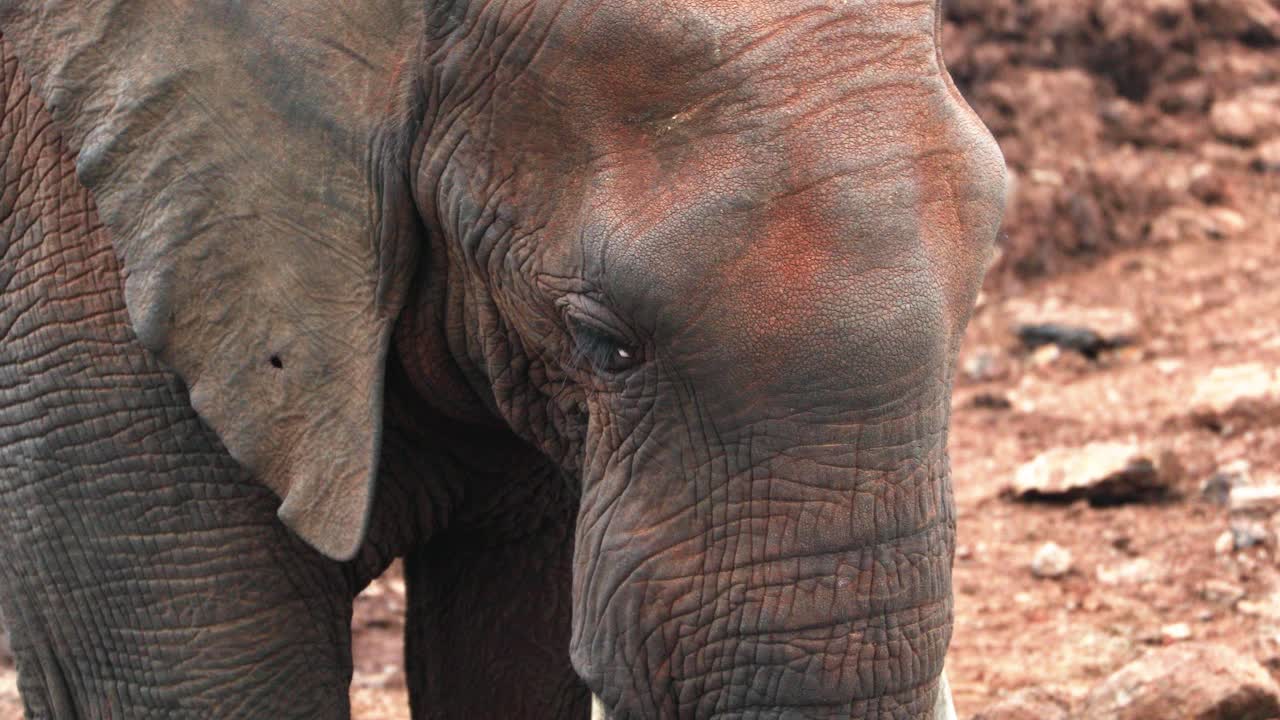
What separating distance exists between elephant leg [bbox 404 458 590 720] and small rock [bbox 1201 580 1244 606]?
1861mm

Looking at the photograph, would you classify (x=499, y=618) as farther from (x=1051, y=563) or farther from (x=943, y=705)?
(x=1051, y=563)

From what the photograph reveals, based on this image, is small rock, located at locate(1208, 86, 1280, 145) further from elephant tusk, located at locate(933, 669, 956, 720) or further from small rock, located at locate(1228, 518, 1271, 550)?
elephant tusk, located at locate(933, 669, 956, 720)

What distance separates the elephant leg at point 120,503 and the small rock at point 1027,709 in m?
1.59

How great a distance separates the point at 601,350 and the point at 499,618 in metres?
1.09

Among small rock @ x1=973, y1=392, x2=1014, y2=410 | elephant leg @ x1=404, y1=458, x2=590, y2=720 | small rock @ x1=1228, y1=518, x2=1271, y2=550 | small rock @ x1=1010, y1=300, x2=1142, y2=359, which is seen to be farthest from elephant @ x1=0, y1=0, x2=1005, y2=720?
small rock @ x1=1010, y1=300, x2=1142, y2=359

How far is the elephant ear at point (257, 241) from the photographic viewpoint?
2830 mm

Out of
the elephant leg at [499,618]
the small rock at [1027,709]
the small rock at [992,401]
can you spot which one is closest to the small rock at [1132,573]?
the small rock at [1027,709]

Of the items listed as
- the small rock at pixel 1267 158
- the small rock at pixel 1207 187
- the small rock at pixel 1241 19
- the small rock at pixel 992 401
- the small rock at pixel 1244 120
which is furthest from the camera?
the small rock at pixel 1241 19

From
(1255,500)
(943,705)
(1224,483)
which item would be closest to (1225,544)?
(1255,500)

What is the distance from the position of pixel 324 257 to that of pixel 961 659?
2.49 meters

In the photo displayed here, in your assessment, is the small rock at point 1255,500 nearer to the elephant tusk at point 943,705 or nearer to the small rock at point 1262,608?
the small rock at point 1262,608

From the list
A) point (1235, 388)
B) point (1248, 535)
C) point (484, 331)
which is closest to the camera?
point (484, 331)

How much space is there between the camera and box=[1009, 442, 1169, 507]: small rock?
18.6 feet

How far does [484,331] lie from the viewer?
287 cm
